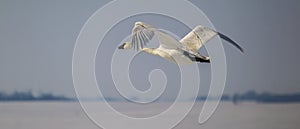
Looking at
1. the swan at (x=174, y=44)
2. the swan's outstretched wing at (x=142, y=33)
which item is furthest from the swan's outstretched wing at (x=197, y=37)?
the swan's outstretched wing at (x=142, y=33)

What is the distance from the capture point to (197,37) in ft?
7.70

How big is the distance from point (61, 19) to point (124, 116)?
1.87ft

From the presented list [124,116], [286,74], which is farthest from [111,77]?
[286,74]

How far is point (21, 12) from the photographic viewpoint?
2.32 m

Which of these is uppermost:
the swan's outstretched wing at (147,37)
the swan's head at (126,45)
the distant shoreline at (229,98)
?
the swan's outstretched wing at (147,37)

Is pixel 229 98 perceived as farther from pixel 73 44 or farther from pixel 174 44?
pixel 73 44

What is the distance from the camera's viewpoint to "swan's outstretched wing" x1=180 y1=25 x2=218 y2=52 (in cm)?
232

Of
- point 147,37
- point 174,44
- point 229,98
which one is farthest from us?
point 229,98

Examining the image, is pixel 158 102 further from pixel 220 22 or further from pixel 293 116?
pixel 293 116

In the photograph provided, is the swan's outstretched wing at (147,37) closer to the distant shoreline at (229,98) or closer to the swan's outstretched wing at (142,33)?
the swan's outstretched wing at (142,33)

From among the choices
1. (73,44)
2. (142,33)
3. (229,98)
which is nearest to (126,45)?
(142,33)

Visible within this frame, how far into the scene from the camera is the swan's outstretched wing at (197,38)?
232 centimetres

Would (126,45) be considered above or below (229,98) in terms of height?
above

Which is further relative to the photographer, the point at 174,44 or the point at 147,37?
the point at 174,44
